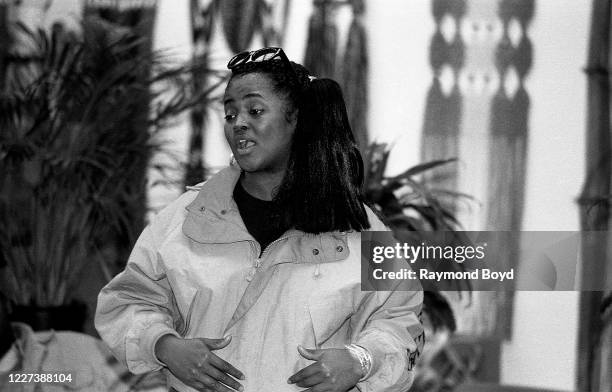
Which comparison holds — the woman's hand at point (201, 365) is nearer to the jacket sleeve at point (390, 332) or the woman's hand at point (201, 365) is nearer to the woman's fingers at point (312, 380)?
the woman's fingers at point (312, 380)

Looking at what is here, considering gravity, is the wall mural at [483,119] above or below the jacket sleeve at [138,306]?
above

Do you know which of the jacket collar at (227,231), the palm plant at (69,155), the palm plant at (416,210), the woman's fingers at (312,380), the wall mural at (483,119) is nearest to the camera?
the woman's fingers at (312,380)

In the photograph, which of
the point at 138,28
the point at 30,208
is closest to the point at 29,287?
the point at 30,208

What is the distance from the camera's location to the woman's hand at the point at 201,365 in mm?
1247

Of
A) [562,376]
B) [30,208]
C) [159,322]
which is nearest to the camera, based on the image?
[159,322]

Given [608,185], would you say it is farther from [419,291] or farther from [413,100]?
[419,291]

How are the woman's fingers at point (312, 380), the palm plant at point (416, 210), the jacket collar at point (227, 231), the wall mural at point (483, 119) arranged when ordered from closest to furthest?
the woman's fingers at point (312, 380) → the jacket collar at point (227, 231) → the palm plant at point (416, 210) → the wall mural at point (483, 119)

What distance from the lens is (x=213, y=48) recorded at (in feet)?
11.5

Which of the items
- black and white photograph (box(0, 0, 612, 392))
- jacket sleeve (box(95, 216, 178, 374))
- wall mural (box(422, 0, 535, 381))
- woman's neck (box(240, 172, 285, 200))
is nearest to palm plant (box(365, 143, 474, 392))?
black and white photograph (box(0, 0, 612, 392))

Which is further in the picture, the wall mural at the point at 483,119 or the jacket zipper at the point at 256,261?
the wall mural at the point at 483,119

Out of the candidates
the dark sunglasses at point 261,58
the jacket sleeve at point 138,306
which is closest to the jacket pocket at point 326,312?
the jacket sleeve at point 138,306

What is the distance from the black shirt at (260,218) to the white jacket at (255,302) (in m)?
0.03

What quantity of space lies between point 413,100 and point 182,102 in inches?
38.9

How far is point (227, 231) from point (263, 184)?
0.11m
